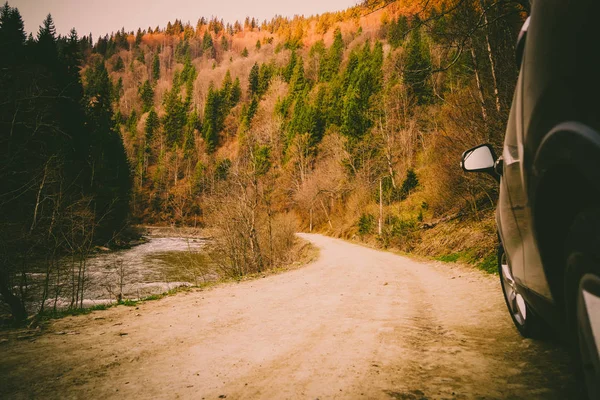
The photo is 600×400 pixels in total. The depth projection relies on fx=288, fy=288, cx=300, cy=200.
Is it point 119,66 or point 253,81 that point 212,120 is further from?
point 119,66

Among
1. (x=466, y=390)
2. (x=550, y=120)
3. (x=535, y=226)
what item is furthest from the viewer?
(x=466, y=390)

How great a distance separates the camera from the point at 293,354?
9.45 feet

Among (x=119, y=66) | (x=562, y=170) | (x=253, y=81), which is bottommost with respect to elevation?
(x=562, y=170)

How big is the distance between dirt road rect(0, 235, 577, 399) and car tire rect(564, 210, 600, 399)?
49.9 inches

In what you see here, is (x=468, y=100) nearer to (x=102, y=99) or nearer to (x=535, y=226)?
(x=535, y=226)

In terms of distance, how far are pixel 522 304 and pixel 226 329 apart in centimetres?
333

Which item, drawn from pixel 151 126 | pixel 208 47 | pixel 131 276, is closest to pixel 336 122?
pixel 131 276

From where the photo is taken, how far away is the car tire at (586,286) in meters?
0.82

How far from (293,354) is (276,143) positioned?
43819 mm

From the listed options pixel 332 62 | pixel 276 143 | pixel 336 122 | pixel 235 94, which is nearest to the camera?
pixel 336 122

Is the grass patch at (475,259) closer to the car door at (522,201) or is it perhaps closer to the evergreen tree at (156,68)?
the car door at (522,201)

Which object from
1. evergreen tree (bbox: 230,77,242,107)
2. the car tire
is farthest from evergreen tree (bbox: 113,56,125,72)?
the car tire

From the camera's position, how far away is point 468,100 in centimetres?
1088

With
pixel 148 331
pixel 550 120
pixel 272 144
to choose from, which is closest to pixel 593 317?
pixel 550 120
